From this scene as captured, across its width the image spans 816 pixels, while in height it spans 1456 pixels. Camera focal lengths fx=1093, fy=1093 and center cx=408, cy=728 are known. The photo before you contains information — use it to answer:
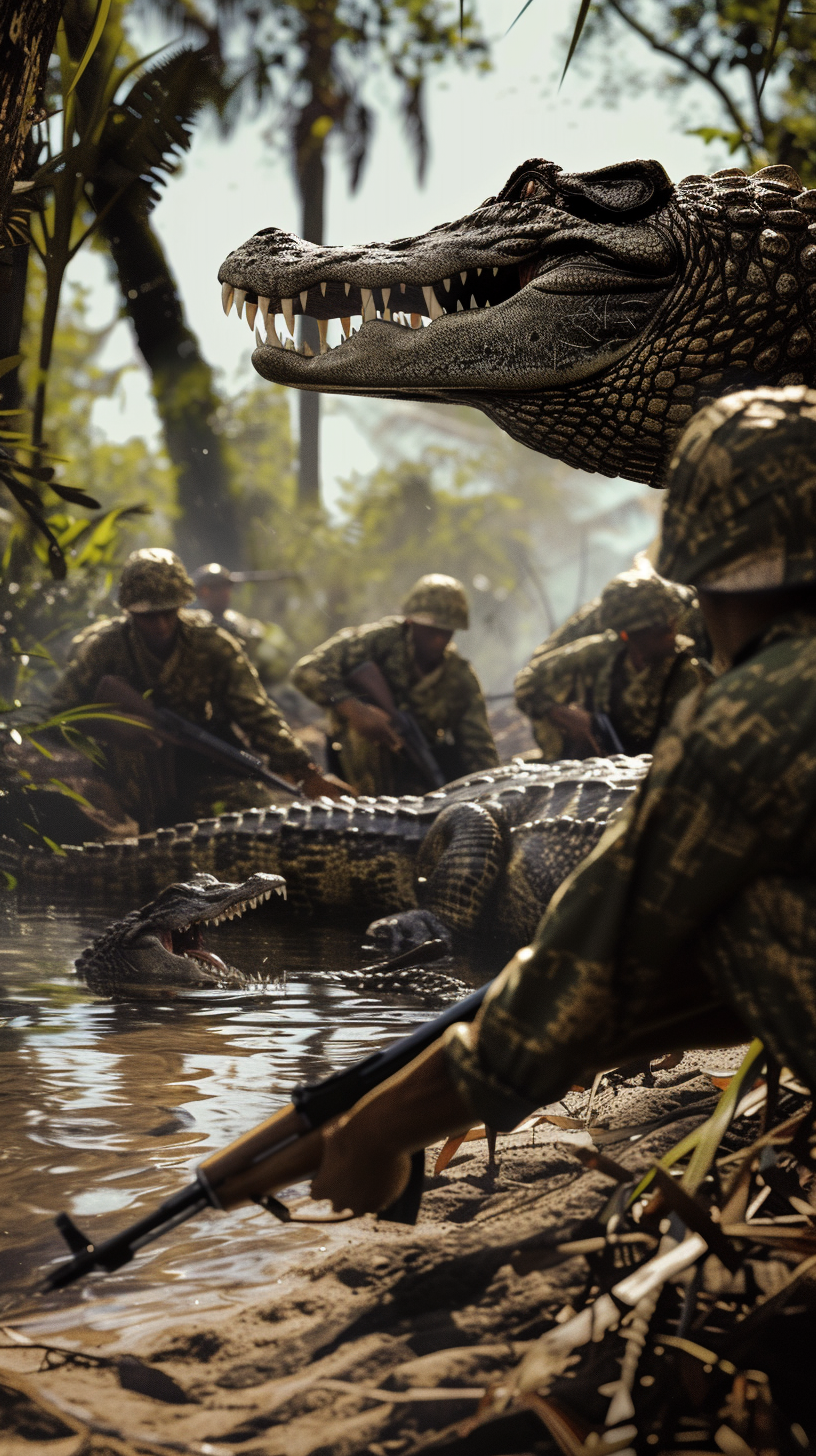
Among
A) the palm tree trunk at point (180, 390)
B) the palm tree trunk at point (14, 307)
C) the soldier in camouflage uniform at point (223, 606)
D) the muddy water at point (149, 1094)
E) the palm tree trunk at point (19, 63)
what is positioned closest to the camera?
the muddy water at point (149, 1094)

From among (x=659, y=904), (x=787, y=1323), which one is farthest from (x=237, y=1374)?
(x=659, y=904)

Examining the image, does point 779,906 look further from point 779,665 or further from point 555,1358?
point 555,1358

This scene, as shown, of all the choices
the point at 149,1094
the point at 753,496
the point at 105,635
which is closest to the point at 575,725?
the point at 105,635

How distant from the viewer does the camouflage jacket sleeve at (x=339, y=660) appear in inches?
306

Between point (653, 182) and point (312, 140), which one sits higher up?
point (312, 140)

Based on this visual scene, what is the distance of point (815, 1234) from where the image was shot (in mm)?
1727

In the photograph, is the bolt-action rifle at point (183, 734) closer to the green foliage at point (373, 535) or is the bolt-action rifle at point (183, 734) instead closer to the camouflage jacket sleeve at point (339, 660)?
the camouflage jacket sleeve at point (339, 660)

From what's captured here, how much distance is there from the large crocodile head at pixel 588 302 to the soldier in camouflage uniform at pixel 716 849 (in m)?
1.22

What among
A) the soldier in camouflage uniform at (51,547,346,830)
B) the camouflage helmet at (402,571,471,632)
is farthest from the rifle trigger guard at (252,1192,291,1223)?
the camouflage helmet at (402,571,471,632)

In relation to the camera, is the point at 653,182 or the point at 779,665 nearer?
the point at 779,665

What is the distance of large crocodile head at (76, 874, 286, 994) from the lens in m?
4.39

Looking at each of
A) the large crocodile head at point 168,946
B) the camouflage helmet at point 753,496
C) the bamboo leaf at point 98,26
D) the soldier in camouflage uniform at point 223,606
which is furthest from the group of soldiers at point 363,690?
the camouflage helmet at point 753,496

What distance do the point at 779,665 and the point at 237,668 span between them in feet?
20.6

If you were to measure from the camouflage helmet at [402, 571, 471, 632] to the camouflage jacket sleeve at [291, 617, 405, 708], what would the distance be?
210mm
